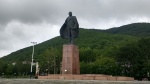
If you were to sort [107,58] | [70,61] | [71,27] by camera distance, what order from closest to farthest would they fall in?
Answer: 1. [70,61]
2. [71,27]
3. [107,58]

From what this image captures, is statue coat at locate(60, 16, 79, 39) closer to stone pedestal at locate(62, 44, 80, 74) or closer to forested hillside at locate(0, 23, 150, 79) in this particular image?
stone pedestal at locate(62, 44, 80, 74)

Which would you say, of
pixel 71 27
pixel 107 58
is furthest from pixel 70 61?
pixel 107 58

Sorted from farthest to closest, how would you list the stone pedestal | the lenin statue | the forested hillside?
the forested hillside, the lenin statue, the stone pedestal

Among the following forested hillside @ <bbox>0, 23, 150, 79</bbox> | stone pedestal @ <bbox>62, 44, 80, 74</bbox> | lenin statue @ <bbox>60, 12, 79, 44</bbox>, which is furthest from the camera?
forested hillside @ <bbox>0, 23, 150, 79</bbox>

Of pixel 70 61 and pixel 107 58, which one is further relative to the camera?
pixel 107 58

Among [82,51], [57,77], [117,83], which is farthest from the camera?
[82,51]

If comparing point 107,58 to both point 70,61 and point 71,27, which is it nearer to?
point 71,27

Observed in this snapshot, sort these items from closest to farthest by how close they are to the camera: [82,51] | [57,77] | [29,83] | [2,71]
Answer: [29,83] → [57,77] → [82,51] → [2,71]

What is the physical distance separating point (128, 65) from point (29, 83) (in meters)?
27.6

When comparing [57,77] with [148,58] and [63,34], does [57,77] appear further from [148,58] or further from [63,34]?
[148,58]

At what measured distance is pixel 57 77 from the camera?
70.5ft

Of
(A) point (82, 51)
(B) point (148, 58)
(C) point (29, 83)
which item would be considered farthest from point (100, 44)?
(C) point (29, 83)

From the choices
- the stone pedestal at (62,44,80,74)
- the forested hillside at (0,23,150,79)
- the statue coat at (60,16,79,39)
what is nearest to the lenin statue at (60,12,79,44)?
the statue coat at (60,16,79,39)

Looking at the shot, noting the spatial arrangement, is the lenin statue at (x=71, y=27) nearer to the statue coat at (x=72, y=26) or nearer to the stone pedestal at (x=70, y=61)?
the statue coat at (x=72, y=26)
